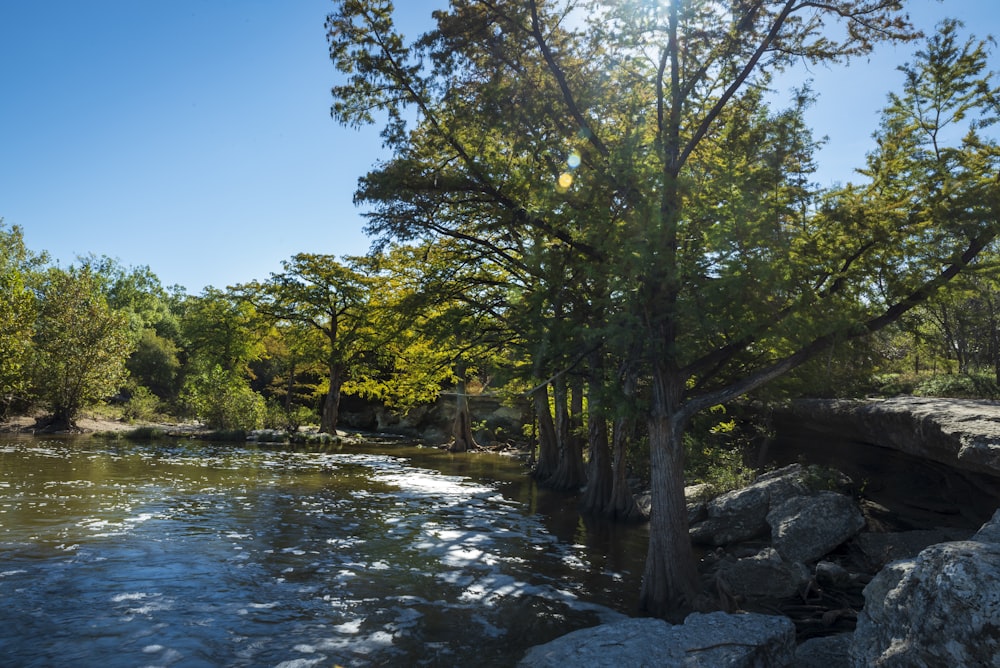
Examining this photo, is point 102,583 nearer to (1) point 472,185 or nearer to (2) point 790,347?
(1) point 472,185

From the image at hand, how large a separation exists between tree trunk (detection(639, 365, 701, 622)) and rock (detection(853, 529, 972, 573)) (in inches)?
155

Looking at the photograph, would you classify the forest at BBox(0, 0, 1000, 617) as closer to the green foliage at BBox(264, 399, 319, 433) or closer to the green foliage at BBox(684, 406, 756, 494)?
the green foliage at BBox(684, 406, 756, 494)

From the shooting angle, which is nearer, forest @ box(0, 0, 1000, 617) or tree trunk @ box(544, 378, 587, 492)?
forest @ box(0, 0, 1000, 617)

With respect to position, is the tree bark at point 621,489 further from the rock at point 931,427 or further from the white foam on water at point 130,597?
the white foam on water at point 130,597

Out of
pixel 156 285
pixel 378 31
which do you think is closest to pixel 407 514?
pixel 378 31

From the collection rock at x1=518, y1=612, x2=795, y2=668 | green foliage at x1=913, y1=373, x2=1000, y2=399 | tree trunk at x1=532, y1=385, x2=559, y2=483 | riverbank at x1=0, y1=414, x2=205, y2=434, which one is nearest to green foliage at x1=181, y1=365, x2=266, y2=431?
riverbank at x1=0, y1=414, x2=205, y2=434

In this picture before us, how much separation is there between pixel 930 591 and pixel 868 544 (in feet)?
25.4

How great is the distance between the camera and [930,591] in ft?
14.5

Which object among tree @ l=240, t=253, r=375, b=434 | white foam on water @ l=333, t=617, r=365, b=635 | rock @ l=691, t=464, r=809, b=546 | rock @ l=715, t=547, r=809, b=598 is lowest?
white foam on water @ l=333, t=617, r=365, b=635

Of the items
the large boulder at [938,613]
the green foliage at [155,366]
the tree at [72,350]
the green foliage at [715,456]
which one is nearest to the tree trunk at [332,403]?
→ the tree at [72,350]

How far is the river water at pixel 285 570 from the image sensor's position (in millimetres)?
7180

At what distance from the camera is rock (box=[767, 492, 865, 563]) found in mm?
10938

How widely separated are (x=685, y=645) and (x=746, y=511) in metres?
8.17

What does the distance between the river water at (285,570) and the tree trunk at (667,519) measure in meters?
0.76
